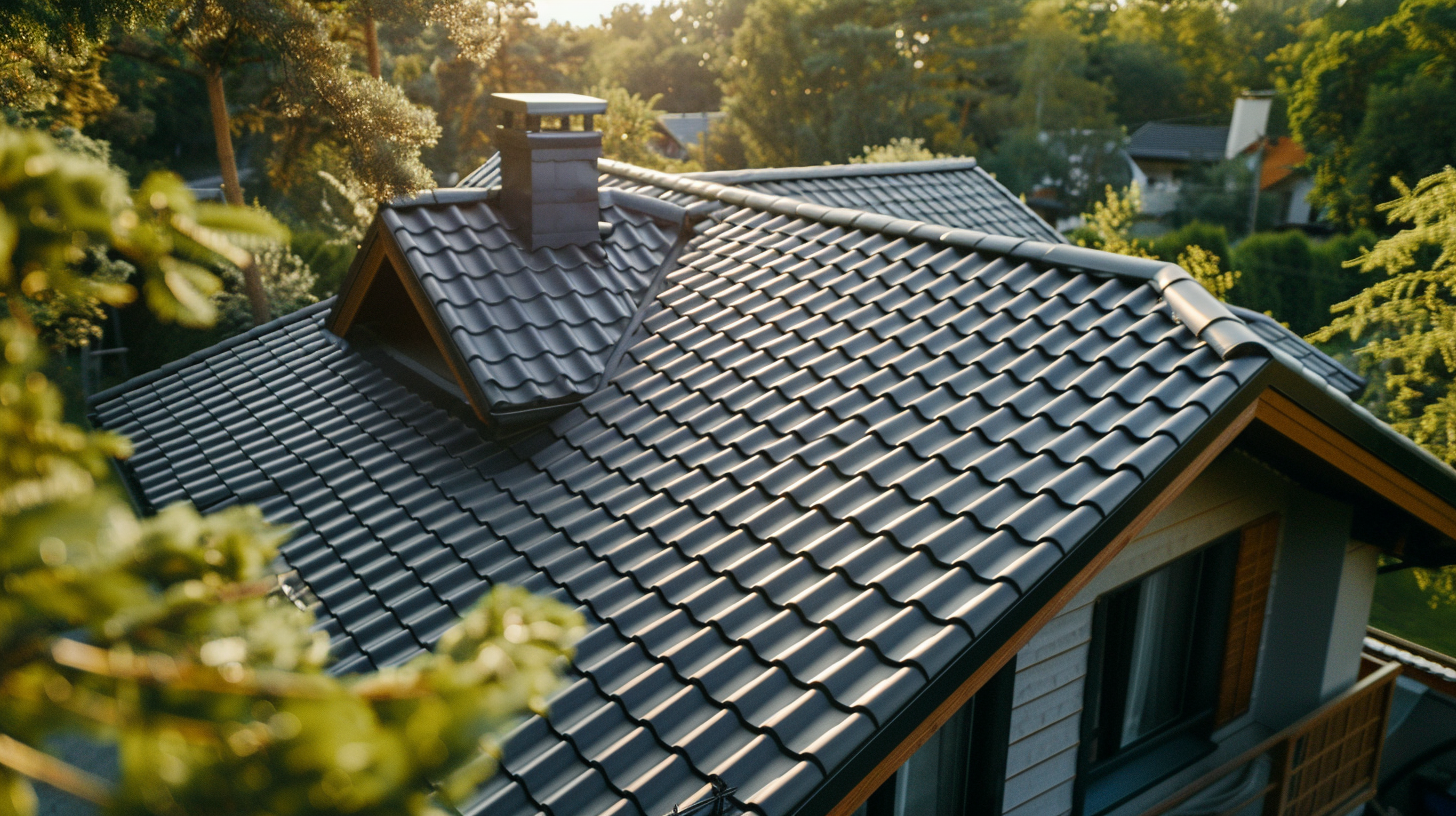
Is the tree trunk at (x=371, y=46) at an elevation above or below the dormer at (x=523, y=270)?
above

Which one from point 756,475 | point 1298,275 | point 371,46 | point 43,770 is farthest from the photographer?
point 1298,275

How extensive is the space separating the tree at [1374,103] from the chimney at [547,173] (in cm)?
3229

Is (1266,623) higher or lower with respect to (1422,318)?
lower

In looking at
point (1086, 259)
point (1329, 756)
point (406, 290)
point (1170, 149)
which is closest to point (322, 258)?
point (406, 290)

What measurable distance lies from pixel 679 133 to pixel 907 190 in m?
51.8

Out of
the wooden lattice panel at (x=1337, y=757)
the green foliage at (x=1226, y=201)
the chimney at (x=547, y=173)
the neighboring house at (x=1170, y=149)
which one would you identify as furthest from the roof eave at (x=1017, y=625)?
the neighboring house at (x=1170, y=149)

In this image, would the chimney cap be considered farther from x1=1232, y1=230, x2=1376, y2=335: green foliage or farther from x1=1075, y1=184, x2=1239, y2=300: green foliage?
x1=1232, y1=230, x2=1376, y2=335: green foliage

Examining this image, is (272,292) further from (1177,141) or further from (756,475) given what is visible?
(1177,141)

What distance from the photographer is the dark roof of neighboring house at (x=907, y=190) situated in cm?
1086

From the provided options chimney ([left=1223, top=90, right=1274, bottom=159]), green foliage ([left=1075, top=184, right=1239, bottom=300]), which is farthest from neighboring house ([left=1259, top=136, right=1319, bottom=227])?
green foliage ([left=1075, top=184, right=1239, bottom=300])

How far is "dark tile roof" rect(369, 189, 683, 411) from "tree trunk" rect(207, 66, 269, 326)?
11680 millimetres

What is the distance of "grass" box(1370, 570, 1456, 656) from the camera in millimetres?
13211

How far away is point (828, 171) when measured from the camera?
38.9 ft

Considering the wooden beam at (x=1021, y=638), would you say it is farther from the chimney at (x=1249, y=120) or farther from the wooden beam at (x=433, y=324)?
the chimney at (x=1249, y=120)
